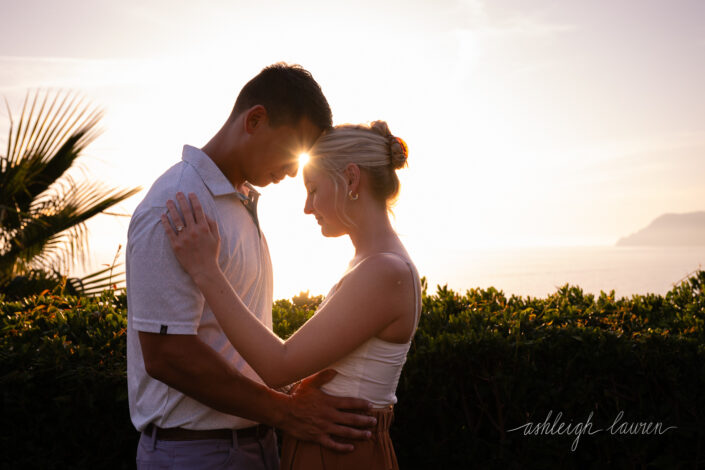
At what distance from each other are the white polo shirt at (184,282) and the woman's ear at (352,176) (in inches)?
19.1

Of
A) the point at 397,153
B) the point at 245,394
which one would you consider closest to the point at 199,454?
the point at 245,394

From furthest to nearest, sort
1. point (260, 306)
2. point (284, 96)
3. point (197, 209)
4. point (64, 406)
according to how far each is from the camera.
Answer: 1. point (64, 406)
2. point (284, 96)
3. point (260, 306)
4. point (197, 209)

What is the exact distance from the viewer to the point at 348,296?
2471mm

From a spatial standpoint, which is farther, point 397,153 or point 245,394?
point 397,153

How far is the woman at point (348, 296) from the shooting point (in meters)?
2.30

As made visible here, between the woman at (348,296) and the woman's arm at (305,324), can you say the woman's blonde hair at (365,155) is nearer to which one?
the woman at (348,296)

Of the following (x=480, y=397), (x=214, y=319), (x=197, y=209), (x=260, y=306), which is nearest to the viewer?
(x=197, y=209)

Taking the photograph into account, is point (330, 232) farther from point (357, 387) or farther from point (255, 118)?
point (357, 387)

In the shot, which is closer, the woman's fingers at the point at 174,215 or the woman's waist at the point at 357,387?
the woman's fingers at the point at 174,215

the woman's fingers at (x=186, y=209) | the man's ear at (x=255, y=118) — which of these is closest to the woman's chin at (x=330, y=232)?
the man's ear at (x=255, y=118)

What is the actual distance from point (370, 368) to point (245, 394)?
1.87ft

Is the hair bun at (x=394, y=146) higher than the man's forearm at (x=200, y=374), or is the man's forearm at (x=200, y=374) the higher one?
the hair bun at (x=394, y=146)

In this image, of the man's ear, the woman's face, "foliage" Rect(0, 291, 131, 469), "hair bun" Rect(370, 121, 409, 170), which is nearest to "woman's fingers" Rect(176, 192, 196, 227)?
the man's ear

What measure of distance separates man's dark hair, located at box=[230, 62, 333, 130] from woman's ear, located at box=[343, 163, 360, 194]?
0.31 metres
